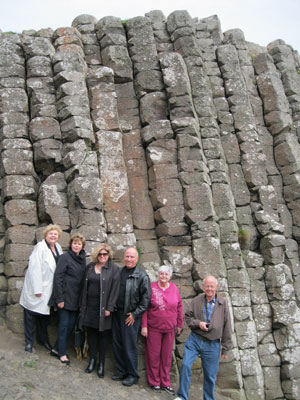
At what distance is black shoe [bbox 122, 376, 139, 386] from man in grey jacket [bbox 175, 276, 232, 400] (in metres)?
1.01

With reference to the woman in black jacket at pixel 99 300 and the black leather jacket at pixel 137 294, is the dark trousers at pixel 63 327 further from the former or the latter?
the black leather jacket at pixel 137 294

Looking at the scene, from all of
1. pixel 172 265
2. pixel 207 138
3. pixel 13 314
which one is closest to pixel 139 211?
pixel 172 265

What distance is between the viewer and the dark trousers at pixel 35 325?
876 centimetres

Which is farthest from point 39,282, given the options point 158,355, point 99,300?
point 158,355

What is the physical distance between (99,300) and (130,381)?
181 cm

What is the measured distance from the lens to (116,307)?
8570mm

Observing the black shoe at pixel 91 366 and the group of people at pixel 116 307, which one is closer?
the group of people at pixel 116 307

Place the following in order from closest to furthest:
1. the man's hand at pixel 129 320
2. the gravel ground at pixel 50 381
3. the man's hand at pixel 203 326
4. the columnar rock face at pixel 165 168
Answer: the gravel ground at pixel 50 381, the man's hand at pixel 203 326, the man's hand at pixel 129 320, the columnar rock face at pixel 165 168

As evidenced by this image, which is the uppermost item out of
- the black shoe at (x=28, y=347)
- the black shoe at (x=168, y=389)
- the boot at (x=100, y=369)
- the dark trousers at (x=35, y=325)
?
the dark trousers at (x=35, y=325)

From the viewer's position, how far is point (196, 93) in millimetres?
13953

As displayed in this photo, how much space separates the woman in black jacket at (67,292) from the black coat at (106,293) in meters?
0.26

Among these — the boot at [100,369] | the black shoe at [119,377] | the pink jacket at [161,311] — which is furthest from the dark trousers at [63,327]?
the pink jacket at [161,311]

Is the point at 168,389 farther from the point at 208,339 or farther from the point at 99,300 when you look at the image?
the point at 99,300

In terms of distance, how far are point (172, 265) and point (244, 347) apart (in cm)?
286
